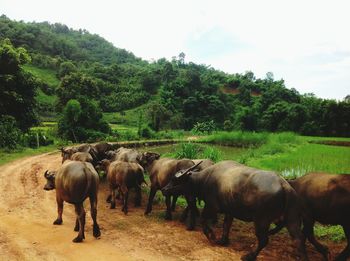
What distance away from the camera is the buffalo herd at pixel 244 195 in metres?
7.59

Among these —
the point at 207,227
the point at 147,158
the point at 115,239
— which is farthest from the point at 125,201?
the point at 207,227

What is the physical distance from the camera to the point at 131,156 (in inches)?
603

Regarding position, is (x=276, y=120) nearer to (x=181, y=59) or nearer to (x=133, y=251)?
(x=133, y=251)

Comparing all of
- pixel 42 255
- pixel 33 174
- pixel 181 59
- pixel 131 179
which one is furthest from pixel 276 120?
pixel 181 59

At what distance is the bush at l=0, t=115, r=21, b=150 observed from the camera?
27.4 meters

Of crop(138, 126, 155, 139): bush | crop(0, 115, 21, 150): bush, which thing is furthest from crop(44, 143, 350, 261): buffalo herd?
crop(138, 126, 155, 139): bush

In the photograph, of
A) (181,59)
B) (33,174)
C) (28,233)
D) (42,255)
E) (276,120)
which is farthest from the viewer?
(181,59)

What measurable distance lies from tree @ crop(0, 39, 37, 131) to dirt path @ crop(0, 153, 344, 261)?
62.5 ft

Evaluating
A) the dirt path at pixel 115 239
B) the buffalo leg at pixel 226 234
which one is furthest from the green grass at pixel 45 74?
the buffalo leg at pixel 226 234

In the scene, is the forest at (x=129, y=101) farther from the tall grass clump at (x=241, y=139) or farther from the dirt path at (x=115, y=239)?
the dirt path at (x=115, y=239)

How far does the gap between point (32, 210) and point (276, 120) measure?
50.6m

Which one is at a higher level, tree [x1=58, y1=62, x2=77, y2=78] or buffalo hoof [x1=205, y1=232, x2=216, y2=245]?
tree [x1=58, y1=62, x2=77, y2=78]

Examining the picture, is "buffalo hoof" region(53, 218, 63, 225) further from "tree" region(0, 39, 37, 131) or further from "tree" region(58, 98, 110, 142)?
"tree" region(58, 98, 110, 142)

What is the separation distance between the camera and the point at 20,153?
2678 cm
